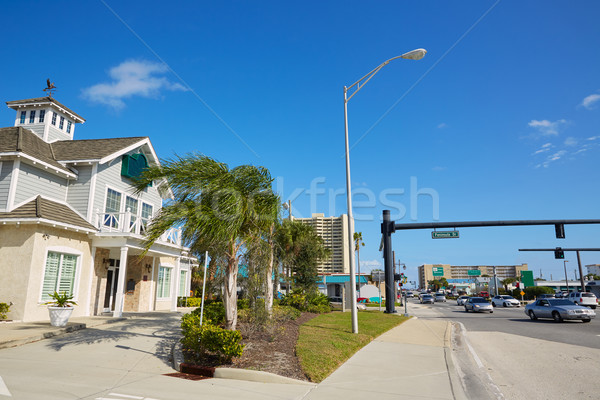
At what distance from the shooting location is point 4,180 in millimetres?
16266

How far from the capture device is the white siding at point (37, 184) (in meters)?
16.5

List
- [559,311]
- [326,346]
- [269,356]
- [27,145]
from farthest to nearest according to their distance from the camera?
[559,311], [27,145], [326,346], [269,356]

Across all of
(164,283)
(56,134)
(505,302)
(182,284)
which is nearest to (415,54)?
(56,134)

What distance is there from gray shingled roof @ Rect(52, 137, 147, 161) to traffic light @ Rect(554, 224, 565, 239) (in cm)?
2589

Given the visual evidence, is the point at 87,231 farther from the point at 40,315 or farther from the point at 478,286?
the point at 478,286

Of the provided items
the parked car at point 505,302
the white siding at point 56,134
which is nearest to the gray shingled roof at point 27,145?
the white siding at point 56,134

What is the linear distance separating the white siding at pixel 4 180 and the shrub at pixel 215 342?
12.2 metres

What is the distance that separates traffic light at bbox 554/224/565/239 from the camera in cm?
2412

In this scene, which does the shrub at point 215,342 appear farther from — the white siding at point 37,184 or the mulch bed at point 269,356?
the white siding at point 37,184

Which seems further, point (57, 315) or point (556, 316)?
point (556, 316)

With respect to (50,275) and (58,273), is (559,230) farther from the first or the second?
(50,275)

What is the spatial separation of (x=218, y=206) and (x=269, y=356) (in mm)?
3841

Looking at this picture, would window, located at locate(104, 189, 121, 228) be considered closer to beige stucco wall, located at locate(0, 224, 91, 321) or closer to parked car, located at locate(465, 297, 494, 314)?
beige stucco wall, located at locate(0, 224, 91, 321)

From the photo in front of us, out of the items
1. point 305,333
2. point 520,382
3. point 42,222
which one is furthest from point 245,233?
point 42,222
